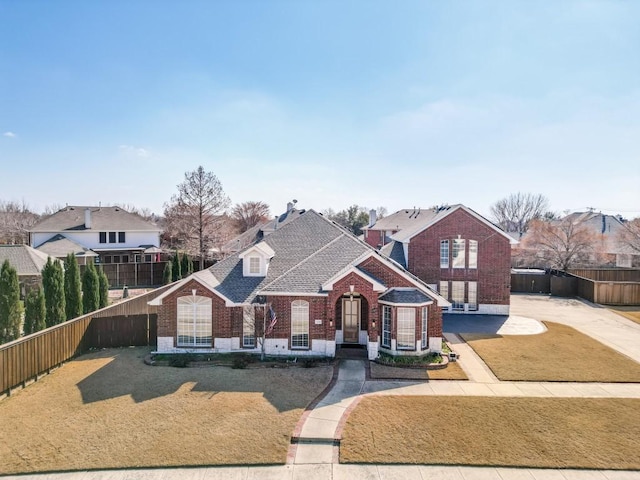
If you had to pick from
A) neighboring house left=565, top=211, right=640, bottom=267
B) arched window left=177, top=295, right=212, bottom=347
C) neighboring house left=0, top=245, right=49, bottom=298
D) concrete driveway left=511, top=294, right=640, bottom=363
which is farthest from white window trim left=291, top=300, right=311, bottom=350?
neighboring house left=565, top=211, right=640, bottom=267

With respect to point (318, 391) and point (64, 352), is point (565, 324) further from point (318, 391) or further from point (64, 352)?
point (64, 352)

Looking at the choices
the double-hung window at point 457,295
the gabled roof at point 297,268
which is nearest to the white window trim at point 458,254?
the double-hung window at point 457,295

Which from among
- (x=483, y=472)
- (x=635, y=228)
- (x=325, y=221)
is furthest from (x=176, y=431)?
(x=635, y=228)

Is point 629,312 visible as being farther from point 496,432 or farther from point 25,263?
point 25,263

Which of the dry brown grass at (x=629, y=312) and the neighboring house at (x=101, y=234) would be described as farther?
the neighboring house at (x=101, y=234)

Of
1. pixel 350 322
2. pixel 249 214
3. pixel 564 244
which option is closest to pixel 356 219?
pixel 249 214

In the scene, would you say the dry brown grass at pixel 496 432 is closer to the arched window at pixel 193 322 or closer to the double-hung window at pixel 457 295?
the arched window at pixel 193 322
